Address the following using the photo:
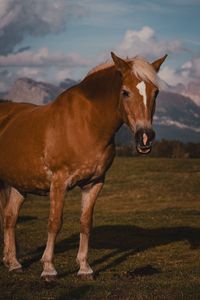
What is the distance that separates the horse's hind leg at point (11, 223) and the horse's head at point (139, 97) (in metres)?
3.72

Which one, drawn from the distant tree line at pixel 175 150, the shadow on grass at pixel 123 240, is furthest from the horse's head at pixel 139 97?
the distant tree line at pixel 175 150

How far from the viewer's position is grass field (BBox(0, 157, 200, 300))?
958 cm

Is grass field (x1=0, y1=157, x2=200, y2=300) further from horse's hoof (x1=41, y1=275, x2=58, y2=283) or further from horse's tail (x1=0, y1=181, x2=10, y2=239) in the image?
horse's tail (x1=0, y1=181, x2=10, y2=239)

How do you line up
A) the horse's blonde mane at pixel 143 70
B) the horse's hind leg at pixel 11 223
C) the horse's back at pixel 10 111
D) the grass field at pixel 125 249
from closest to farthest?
the horse's blonde mane at pixel 143 70 → the grass field at pixel 125 249 → the horse's hind leg at pixel 11 223 → the horse's back at pixel 10 111

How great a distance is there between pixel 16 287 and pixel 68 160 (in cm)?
240

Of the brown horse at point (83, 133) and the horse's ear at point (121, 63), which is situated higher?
the horse's ear at point (121, 63)

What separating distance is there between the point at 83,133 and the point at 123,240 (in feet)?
26.6

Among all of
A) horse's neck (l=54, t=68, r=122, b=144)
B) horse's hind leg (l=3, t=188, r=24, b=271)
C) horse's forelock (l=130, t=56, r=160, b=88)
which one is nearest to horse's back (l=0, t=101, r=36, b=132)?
horse's hind leg (l=3, t=188, r=24, b=271)

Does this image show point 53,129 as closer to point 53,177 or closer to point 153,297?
point 53,177

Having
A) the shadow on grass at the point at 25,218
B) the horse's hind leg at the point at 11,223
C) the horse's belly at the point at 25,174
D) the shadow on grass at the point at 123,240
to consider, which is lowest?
the shadow on grass at the point at 25,218

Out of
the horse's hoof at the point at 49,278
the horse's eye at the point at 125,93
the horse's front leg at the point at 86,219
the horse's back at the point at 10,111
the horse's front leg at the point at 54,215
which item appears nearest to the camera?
the horse's eye at the point at 125,93

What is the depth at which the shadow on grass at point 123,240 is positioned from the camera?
1377 centimetres

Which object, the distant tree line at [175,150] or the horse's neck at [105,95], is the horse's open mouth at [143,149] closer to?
the horse's neck at [105,95]

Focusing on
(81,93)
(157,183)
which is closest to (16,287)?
(81,93)
